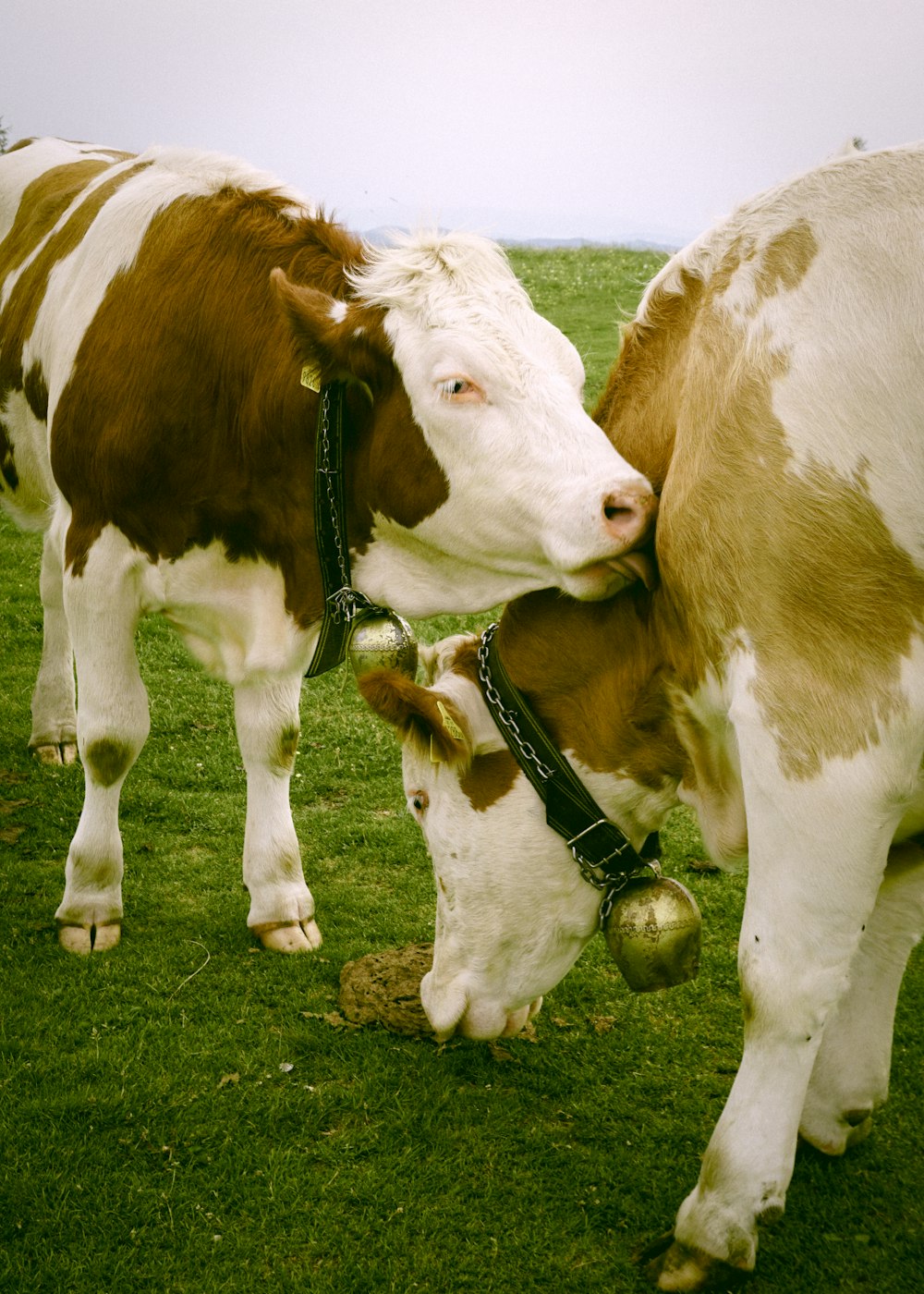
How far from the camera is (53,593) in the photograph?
5.95m

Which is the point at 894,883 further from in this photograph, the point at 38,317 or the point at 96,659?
the point at 38,317

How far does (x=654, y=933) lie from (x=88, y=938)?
2398 mm

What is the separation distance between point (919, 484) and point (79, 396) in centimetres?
281

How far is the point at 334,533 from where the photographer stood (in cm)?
365

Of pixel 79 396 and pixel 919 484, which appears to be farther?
pixel 79 396

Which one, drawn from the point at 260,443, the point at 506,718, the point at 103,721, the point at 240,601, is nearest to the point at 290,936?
the point at 103,721

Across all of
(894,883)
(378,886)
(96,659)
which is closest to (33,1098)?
(96,659)

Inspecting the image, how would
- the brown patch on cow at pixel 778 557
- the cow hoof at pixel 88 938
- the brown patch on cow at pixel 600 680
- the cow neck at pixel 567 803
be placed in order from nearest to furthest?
the brown patch on cow at pixel 778 557 → the brown patch on cow at pixel 600 680 → the cow neck at pixel 567 803 → the cow hoof at pixel 88 938

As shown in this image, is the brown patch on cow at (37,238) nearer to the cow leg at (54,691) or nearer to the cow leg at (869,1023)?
the cow leg at (54,691)

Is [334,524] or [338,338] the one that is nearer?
[338,338]

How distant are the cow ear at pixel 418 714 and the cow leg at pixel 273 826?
1.57 metres

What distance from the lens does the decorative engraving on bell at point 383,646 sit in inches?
136

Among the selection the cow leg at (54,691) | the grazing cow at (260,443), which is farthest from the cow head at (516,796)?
the cow leg at (54,691)

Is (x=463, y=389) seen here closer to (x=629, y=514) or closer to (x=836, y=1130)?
(x=629, y=514)
